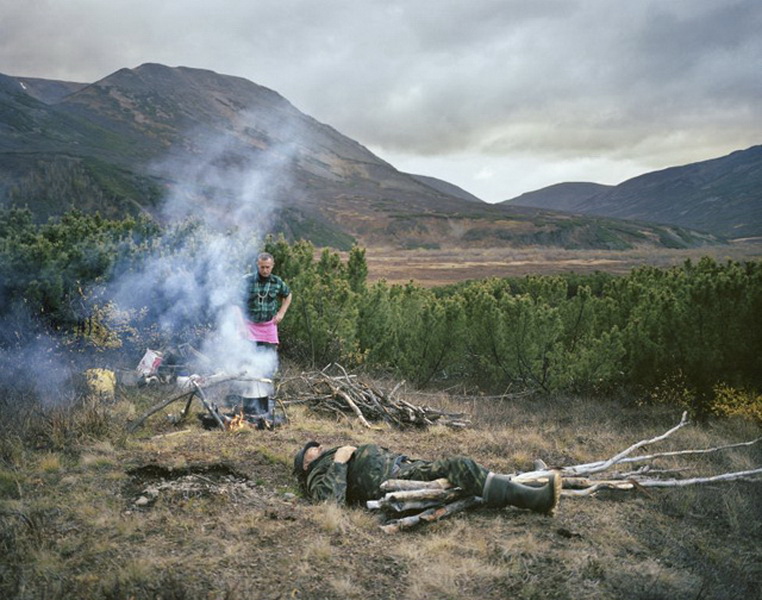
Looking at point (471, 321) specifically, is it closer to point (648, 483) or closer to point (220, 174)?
point (648, 483)

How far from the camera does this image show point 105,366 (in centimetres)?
780

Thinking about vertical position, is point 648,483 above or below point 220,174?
below

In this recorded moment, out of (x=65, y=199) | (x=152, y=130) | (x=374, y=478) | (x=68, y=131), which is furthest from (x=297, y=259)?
(x=152, y=130)

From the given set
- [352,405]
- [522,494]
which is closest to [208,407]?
[352,405]

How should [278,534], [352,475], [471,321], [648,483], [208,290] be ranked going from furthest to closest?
[471,321] → [208,290] → [648,483] → [352,475] → [278,534]

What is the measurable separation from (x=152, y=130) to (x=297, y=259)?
110474mm

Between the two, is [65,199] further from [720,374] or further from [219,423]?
[720,374]

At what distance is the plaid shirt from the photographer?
262 inches

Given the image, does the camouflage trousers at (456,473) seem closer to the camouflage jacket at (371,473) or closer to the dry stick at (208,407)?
the camouflage jacket at (371,473)

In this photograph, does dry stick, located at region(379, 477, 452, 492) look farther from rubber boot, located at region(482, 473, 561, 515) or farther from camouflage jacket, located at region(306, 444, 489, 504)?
rubber boot, located at region(482, 473, 561, 515)

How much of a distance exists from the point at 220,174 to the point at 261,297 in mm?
76892

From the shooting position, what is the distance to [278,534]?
380cm

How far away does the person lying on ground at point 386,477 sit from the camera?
4.15 metres

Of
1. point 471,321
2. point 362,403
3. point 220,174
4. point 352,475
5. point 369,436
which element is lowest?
point 369,436
